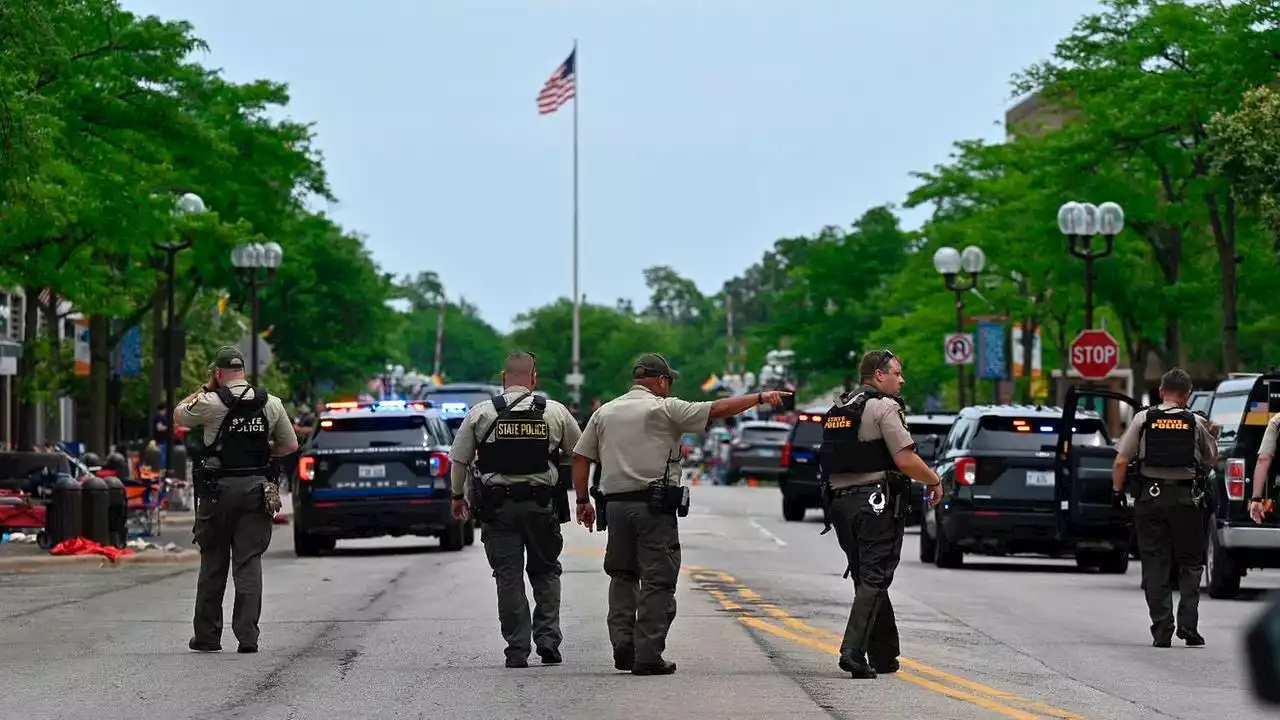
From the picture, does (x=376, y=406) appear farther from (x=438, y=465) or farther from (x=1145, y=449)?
(x=1145, y=449)

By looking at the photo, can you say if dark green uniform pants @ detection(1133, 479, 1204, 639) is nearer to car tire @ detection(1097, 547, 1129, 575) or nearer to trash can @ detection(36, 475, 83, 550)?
car tire @ detection(1097, 547, 1129, 575)

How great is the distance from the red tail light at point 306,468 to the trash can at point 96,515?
85.0 inches

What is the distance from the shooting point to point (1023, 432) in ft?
84.8

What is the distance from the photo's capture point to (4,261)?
35781mm

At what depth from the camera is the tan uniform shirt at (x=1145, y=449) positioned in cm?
1647

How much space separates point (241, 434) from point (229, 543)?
703 mm

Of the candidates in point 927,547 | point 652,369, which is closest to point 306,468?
point 927,547

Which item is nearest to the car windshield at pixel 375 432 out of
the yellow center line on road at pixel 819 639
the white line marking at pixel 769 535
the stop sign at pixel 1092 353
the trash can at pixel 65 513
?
the trash can at pixel 65 513

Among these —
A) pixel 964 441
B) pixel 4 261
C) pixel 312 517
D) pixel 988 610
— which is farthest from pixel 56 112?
pixel 988 610

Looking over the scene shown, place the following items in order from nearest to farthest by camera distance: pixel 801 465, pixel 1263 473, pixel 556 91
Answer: pixel 1263 473, pixel 801 465, pixel 556 91

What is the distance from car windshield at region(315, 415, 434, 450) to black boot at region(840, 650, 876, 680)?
1473cm

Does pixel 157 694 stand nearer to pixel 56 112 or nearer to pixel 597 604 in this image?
pixel 597 604

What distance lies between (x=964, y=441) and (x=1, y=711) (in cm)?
1604

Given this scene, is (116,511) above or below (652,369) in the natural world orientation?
below
